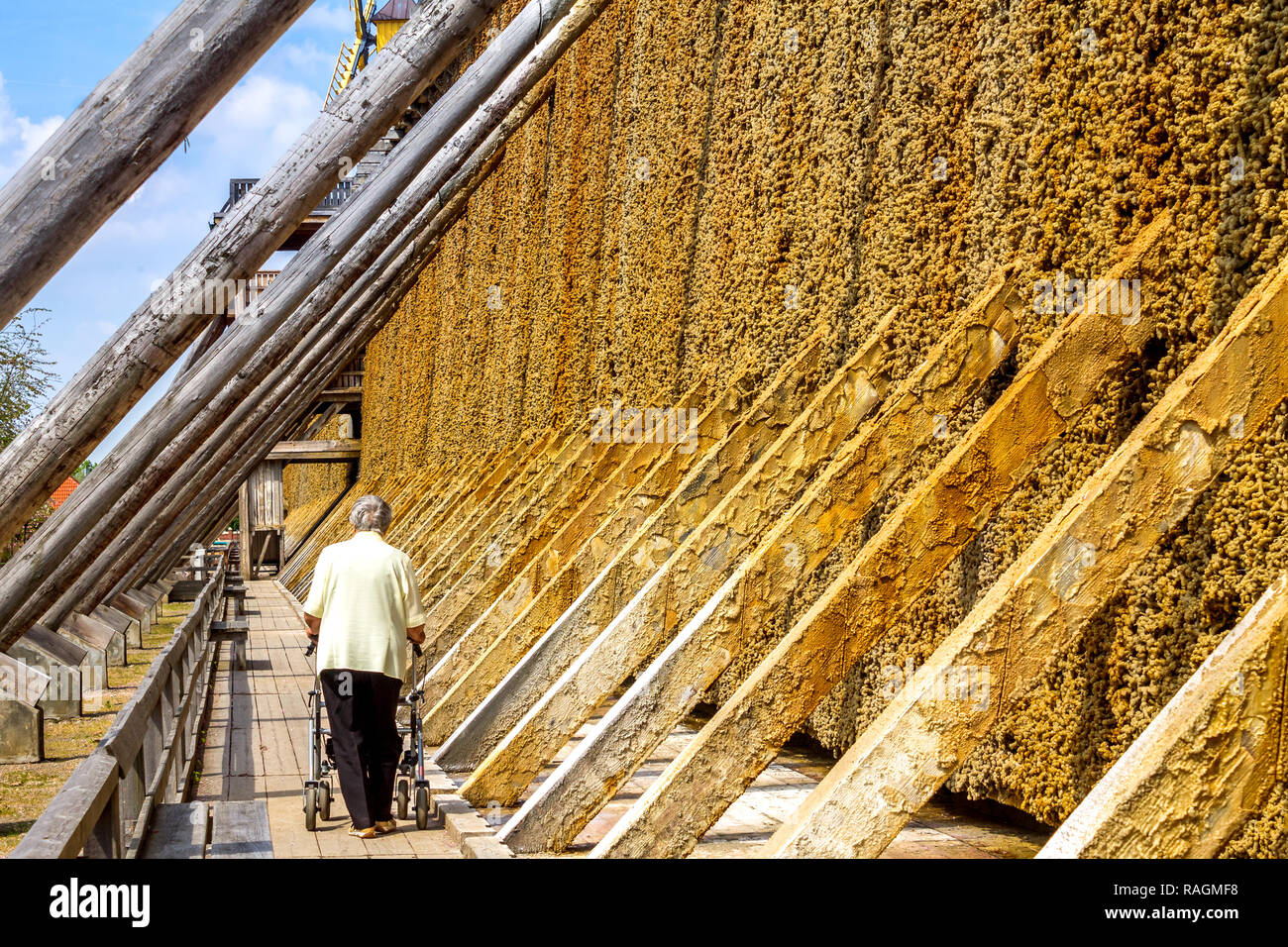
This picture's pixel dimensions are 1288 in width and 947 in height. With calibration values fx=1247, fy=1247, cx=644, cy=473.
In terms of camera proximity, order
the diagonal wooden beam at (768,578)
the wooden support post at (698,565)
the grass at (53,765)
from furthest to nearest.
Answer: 1. the grass at (53,765)
2. the wooden support post at (698,565)
3. the diagonal wooden beam at (768,578)

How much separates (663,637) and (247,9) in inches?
123

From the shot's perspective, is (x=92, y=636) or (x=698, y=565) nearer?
(x=698, y=565)

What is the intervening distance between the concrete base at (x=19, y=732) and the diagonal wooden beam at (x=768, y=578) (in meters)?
4.86

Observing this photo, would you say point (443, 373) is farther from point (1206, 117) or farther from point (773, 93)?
Answer: point (1206, 117)

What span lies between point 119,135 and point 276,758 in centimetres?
498

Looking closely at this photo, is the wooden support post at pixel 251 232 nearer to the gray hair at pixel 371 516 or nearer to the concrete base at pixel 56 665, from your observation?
the gray hair at pixel 371 516

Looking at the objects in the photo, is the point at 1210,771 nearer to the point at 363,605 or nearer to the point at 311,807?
the point at 363,605

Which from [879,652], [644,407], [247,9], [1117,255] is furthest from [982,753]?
[644,407]

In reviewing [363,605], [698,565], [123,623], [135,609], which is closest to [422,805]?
[363,605]

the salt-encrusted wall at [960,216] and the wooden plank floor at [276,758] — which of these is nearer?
the salt-encrusted wall at [960,216]

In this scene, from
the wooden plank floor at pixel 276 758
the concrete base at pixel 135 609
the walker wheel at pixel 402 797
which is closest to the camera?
the wooden plank floor at pixel 276 758

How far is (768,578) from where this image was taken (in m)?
4.59

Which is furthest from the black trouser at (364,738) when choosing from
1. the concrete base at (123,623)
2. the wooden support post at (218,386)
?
the concrete base at (123,623)

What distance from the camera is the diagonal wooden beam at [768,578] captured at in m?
4.57
